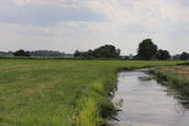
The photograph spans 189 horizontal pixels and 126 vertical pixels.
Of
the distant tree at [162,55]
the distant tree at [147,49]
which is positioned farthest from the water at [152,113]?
the distant tree at [147,49]

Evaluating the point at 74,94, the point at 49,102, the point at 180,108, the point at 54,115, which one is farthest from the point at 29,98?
the point at 180,108

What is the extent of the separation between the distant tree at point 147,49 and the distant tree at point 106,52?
13.4 m

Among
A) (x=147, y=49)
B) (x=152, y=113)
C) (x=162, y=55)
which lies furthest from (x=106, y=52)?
(x=152, y=113)

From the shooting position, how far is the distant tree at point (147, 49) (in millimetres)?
110875

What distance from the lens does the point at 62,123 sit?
9359 mm

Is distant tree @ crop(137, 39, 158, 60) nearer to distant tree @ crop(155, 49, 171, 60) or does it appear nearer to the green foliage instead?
distant tree @ crop(155, 49, 171, 60)

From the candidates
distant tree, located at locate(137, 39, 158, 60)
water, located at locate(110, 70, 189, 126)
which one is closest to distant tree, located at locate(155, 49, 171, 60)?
distant tree, located at locate(137, 39, 158, 60)

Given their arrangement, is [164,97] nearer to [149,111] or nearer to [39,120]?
[149,111]

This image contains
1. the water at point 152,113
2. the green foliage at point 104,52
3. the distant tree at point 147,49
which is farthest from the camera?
the green foliage at point 104,52

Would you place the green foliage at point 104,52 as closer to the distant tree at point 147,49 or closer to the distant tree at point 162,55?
the distant tree at point 147,49

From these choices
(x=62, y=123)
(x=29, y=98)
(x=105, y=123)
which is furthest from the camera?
(x=29, y=98)

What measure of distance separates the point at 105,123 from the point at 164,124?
7.95 feet

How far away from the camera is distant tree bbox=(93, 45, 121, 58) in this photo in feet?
393

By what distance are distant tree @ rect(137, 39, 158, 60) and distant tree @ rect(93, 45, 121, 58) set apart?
43.9 feet
